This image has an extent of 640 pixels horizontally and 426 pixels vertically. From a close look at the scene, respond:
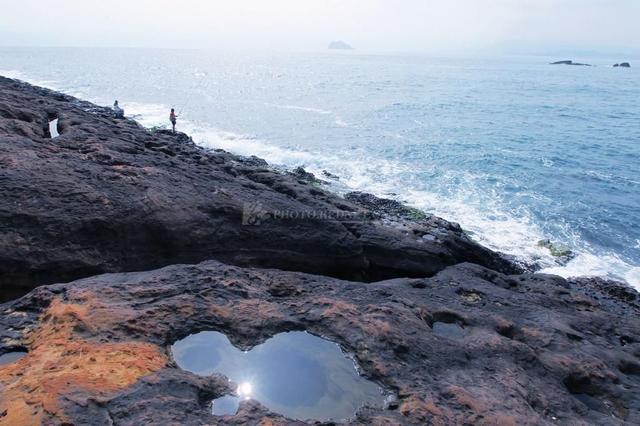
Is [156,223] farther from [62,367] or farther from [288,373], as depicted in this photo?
[288,373]

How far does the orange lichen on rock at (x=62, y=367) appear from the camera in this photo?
484cm

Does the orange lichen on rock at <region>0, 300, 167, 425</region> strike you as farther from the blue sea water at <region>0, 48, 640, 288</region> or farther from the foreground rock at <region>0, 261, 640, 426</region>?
the blue sea water at <region>0, 48, 640, 288</region>

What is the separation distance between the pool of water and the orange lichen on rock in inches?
25.1

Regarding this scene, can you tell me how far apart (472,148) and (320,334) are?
33.1 metres

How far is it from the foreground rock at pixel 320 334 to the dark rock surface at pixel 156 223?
1850 mm

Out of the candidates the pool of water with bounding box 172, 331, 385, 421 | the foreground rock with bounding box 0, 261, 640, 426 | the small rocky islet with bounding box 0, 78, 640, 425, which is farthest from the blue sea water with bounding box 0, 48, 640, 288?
the pool of water with bounding box 172, 331, 385, 421

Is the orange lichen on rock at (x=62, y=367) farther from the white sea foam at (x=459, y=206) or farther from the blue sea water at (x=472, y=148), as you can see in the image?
the blue sea water at (x=472, y=148)

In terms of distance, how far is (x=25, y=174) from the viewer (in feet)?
31.6

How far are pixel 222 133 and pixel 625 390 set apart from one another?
1423 inches

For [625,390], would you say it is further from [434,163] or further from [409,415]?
[434,163]

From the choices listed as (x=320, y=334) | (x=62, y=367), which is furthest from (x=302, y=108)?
(x=62, y=367)

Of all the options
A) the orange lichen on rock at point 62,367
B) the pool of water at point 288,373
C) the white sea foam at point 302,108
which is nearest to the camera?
the orange lichen on rock at point 62,367

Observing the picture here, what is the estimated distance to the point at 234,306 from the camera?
7.16 m

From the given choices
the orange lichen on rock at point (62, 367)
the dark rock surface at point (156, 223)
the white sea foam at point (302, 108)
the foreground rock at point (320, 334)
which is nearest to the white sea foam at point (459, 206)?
the dark rock surface at point (156, 223)
